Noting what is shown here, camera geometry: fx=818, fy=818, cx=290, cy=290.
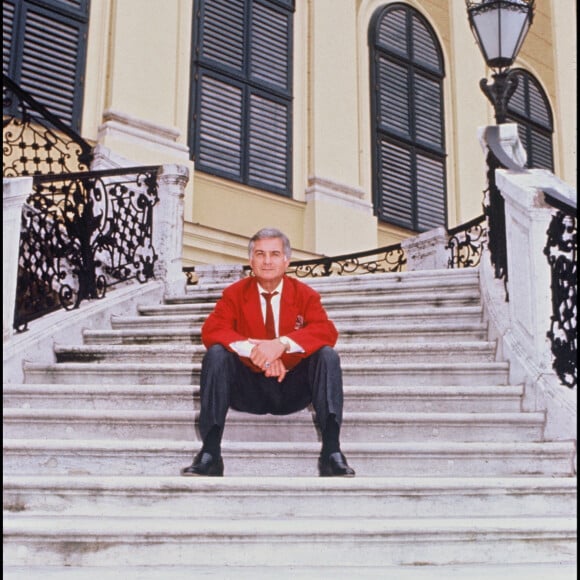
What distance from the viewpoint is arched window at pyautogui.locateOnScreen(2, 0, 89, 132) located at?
28.3ft

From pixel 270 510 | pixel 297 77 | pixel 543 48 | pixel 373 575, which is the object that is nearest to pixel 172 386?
pixel 270 510

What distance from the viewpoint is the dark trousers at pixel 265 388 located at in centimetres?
369

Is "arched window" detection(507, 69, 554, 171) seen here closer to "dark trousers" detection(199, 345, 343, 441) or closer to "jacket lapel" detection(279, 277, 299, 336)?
"jacket lapel" detection(279, 277, 299, 336)

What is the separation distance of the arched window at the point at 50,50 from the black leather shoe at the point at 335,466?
6343 millimetres

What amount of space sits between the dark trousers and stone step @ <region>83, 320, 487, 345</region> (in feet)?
4.54

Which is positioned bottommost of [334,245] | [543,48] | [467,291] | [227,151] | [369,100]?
[467,291]

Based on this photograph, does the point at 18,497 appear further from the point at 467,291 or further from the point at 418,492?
the point at 467,291

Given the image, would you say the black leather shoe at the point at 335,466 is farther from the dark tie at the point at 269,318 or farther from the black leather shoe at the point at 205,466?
the dark tie at the point at 269,318

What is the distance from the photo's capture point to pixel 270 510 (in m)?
3.29

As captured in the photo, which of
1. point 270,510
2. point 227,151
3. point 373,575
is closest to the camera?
point 373,575

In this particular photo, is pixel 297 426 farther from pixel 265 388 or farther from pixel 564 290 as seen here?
pixel 564 290

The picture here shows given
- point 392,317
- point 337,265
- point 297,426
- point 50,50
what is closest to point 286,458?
point 297,426

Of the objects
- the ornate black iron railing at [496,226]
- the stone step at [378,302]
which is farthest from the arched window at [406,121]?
the ornate black iron railing at [496,226]

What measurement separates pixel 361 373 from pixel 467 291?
165 cm
